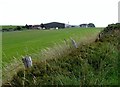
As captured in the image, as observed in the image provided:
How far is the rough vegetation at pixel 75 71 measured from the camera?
8.58 m

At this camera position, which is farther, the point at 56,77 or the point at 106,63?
the point at 106,63

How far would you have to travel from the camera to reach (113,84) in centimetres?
893

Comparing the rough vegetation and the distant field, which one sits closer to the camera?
the rough vegetation

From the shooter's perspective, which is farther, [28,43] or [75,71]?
[28,43]

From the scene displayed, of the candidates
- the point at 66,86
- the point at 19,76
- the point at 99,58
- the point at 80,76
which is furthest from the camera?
the point at 99,58

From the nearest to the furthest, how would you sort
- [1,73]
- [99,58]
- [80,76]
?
[80,76], [1,73], [99,58]

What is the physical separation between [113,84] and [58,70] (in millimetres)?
1548

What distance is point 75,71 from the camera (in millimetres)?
9484

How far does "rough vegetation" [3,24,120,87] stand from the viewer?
28.1 feet

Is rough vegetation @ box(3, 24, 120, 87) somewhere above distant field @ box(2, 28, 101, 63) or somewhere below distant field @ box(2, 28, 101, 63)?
above

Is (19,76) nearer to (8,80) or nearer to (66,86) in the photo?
(8,80)

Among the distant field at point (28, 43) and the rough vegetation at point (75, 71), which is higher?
the rough vegetation at point (75, 71)

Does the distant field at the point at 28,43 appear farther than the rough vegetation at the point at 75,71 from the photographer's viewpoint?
Yes

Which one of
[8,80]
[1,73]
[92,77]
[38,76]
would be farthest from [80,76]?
[1,73]
